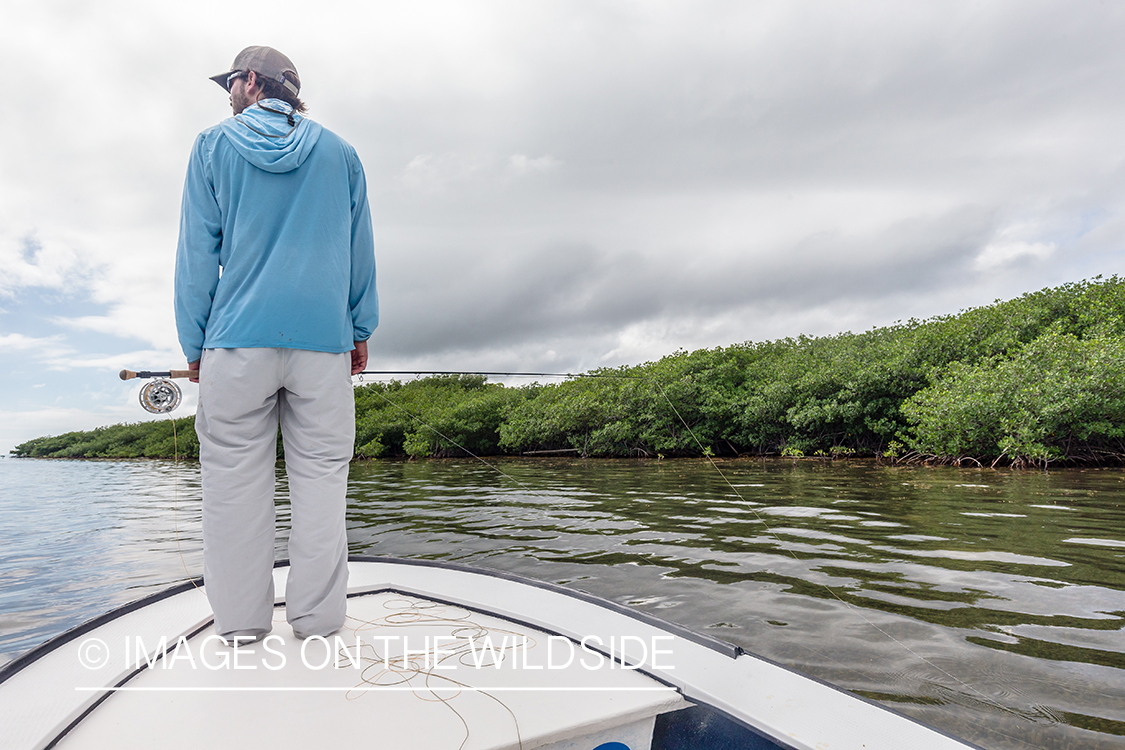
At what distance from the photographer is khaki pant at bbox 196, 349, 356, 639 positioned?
1.76 m

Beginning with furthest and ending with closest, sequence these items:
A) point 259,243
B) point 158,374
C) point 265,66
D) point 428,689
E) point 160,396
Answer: point 160,396 < point 158,374 < point 265,66 < point 259,243 < point 428,689

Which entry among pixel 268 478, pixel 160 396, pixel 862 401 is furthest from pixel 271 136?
pixel 862 401

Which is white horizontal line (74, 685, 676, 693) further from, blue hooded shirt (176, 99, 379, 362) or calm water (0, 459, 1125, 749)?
calm water (0, 459, 1125, 749)

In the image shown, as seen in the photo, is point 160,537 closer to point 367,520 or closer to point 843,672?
point 367,520

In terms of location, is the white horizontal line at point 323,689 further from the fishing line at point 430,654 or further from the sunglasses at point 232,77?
the sunglasses at point 232,77

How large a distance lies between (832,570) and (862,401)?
1599 cm

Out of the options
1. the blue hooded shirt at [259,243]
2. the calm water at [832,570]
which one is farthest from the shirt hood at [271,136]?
the calm water at [832,570]

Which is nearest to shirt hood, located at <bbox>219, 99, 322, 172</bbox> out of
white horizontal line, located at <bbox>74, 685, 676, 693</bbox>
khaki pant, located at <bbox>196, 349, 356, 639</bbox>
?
khaki pant, located at <bbox>196, 349, 356, 639</bbox>

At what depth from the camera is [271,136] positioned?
188 cm

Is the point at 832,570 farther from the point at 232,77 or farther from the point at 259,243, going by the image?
the point at 232,77

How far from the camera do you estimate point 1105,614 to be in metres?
2.94

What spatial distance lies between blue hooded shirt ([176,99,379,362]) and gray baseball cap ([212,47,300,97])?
231 millimetres

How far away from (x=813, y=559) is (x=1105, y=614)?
1.58m

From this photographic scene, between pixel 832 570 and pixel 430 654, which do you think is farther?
pixel 832 570
